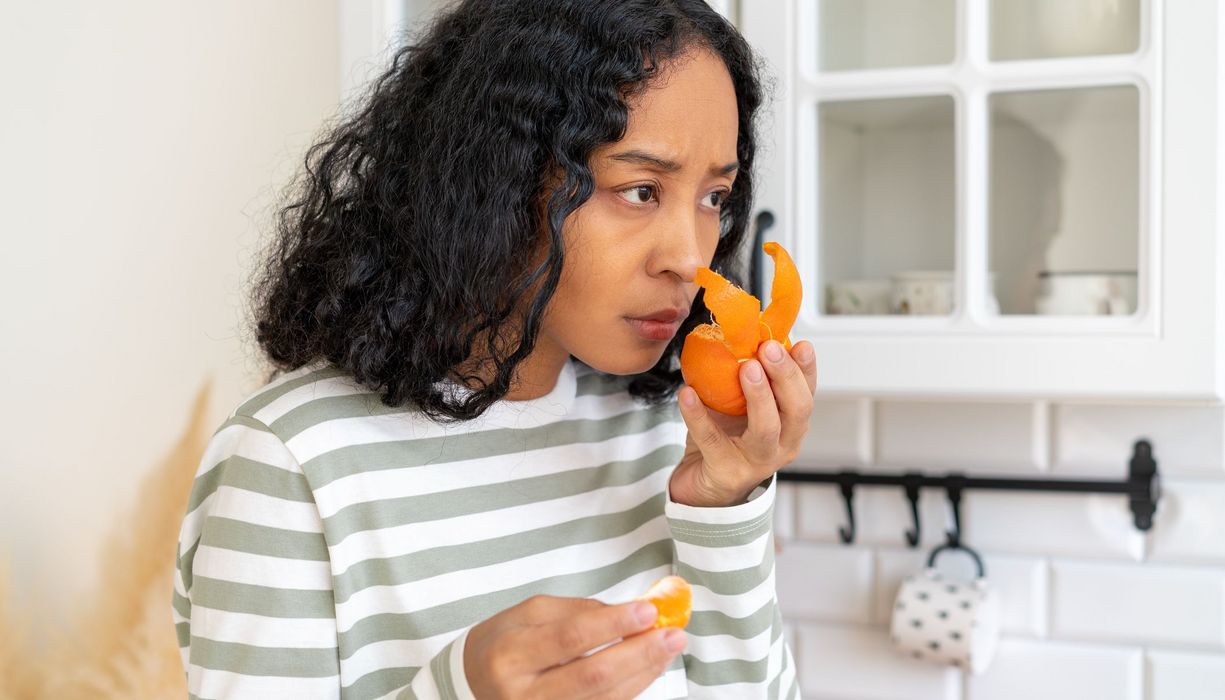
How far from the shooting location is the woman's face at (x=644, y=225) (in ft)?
2.38

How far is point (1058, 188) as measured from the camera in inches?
40.2

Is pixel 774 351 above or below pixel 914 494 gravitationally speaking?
above

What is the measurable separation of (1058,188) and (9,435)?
3.40 ft

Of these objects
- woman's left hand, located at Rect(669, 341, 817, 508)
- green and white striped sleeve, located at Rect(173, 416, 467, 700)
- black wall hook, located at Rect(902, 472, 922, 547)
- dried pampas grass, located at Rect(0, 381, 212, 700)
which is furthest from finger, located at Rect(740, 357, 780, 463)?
dried pampas grass, located at Rect(0, 381, 212, 700)

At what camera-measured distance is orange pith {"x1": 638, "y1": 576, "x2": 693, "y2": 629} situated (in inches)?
22.7

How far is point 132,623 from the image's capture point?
1.12 metres

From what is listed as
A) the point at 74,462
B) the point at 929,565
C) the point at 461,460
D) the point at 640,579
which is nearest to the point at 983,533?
the point at 929,565

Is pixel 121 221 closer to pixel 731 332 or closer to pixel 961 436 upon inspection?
pixel 731 332

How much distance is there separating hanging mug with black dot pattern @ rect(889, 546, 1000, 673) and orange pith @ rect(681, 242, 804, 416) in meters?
0.56

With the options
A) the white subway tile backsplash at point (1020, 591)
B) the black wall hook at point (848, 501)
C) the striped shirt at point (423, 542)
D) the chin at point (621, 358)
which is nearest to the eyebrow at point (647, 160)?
the chin at point (621, 358)

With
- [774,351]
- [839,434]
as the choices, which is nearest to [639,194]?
[774,351]

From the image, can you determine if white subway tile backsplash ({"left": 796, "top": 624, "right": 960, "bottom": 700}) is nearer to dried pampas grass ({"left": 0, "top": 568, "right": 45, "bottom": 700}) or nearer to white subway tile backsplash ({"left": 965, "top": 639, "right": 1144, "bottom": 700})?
white subway tile backsplash ({"left": 965, "top": 639, "right": 1144, "bottom": 700})

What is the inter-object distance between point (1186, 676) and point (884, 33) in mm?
772

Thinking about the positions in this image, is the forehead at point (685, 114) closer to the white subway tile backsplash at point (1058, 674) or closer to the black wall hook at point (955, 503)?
the black wall hook at point (955, 503)
